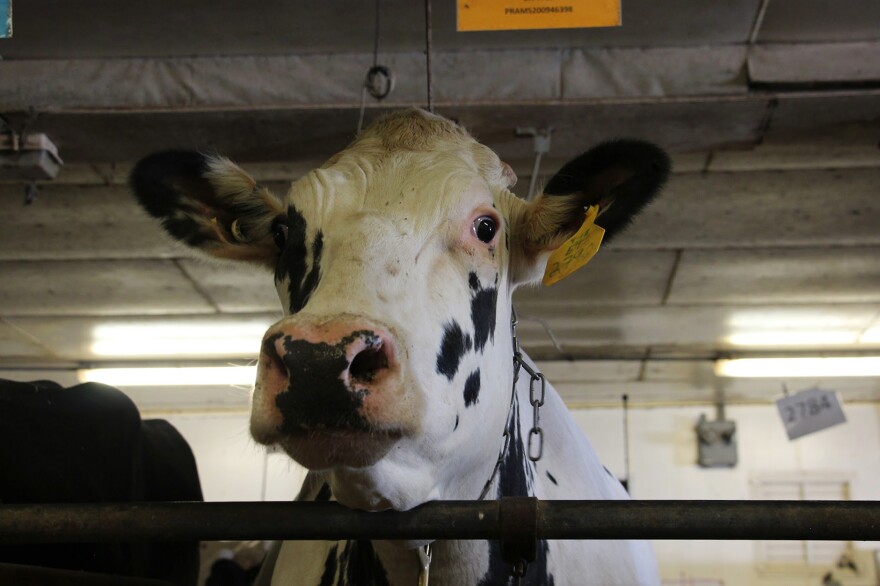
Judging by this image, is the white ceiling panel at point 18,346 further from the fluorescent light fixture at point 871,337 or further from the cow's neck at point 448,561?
the fluorescent light fixture at point 871,337

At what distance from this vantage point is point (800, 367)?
30.6 feet

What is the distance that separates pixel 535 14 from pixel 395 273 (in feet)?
4.17

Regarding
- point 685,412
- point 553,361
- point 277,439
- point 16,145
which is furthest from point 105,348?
point 277,439

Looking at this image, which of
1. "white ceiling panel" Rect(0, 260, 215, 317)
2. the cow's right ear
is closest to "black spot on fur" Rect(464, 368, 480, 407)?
the cow's right ear

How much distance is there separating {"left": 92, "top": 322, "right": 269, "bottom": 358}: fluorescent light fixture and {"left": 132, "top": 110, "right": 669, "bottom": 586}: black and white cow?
590 cm

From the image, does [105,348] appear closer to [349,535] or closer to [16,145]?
[16,145]

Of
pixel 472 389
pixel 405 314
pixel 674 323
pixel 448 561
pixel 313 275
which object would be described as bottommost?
pixel 448 561

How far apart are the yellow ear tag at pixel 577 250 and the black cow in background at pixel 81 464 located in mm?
1473

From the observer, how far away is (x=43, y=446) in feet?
8.27

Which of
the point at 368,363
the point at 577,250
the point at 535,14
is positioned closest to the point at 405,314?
the point at 368,363

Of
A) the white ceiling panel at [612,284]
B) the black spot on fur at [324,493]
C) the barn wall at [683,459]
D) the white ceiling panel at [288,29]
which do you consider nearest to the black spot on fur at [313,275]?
the black spot on fur at [324,493]

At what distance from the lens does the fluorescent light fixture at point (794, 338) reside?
846 centimetres

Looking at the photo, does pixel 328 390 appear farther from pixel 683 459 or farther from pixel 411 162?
pixel 683 459

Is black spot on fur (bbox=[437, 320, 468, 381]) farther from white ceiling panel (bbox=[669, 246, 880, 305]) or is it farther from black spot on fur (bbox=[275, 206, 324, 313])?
white ceiling panel (bbox=[669, 246, 880, 305])
